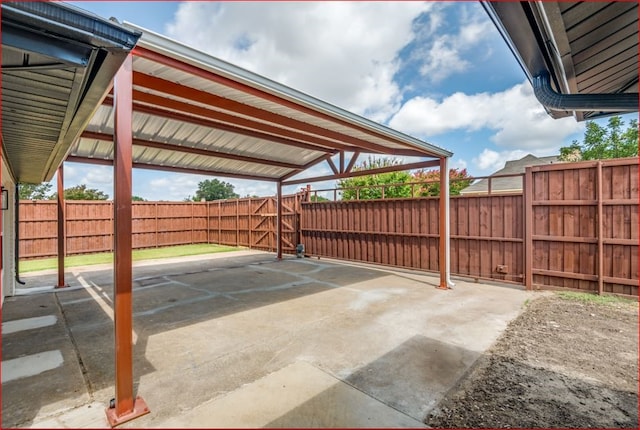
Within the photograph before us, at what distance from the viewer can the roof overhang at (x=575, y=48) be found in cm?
154

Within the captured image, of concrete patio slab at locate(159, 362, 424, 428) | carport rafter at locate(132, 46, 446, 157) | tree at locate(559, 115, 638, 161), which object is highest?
tree at locate(559, 115, 638, 161)

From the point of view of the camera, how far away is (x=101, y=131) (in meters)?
5.02

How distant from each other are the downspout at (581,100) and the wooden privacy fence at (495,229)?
367cm

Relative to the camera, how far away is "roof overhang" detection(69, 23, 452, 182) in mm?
2838

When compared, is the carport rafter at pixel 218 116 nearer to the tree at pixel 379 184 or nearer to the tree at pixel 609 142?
the tree at pixel 379 184

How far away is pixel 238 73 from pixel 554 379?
4.00 meters

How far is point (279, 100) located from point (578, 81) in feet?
8.92

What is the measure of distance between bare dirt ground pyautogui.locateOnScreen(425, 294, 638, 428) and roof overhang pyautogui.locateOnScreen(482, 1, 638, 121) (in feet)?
7.13

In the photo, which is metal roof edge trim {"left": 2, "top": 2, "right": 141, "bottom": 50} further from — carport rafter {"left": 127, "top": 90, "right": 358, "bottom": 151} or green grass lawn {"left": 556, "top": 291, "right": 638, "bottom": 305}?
green grass lawn {"left": 556, "top": 291, "right": 638, "bottom": 305}

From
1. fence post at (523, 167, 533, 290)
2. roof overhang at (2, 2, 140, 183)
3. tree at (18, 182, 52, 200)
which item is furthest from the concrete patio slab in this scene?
tree at (18, 182, 52, 200)

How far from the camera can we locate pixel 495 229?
6.23 meters

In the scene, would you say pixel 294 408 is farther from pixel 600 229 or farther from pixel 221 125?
pixel 600 229

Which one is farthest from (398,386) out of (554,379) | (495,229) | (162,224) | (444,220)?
(162,224)

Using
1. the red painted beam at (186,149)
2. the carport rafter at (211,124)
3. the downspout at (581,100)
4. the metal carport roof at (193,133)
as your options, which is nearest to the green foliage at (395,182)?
the red painted beam at (186,149)
